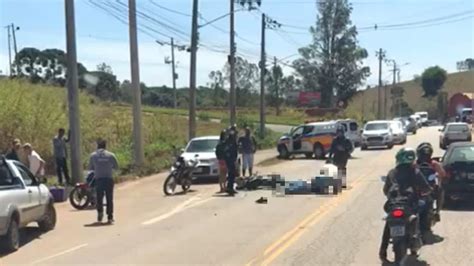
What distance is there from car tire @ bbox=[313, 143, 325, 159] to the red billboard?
86.4 meters

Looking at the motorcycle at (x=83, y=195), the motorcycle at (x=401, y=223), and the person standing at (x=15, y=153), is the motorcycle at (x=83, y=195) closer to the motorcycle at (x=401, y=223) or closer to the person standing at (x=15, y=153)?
the person standing at (x=15, y=153)

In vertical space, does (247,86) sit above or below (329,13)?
below

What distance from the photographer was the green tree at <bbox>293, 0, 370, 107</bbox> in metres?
121

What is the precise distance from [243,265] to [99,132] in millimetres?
27920

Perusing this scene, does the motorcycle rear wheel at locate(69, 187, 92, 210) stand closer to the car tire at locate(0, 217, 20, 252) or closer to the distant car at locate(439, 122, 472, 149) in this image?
the car tire at locate(0, 217, 20, 252)

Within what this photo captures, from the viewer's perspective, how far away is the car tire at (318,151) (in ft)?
137

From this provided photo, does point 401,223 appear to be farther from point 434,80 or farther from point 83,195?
point 434,80

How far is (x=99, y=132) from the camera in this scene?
3853cm

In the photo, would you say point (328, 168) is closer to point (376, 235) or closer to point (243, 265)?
point (376, 235)

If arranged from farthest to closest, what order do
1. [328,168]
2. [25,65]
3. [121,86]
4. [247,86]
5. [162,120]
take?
[247,86], [121,86], [25,65], [162,120], [328,168]

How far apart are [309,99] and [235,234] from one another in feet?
→ 377

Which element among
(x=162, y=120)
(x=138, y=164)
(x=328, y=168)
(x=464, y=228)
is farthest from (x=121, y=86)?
(x=464, y=228)

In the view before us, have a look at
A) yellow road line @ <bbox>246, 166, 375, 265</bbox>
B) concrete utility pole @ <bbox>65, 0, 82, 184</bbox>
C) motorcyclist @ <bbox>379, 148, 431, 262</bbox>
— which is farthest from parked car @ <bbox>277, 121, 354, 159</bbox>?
motorcyclist @ <bbox>379, 148, 431, 262</bbox>

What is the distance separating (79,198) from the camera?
20812 mm
